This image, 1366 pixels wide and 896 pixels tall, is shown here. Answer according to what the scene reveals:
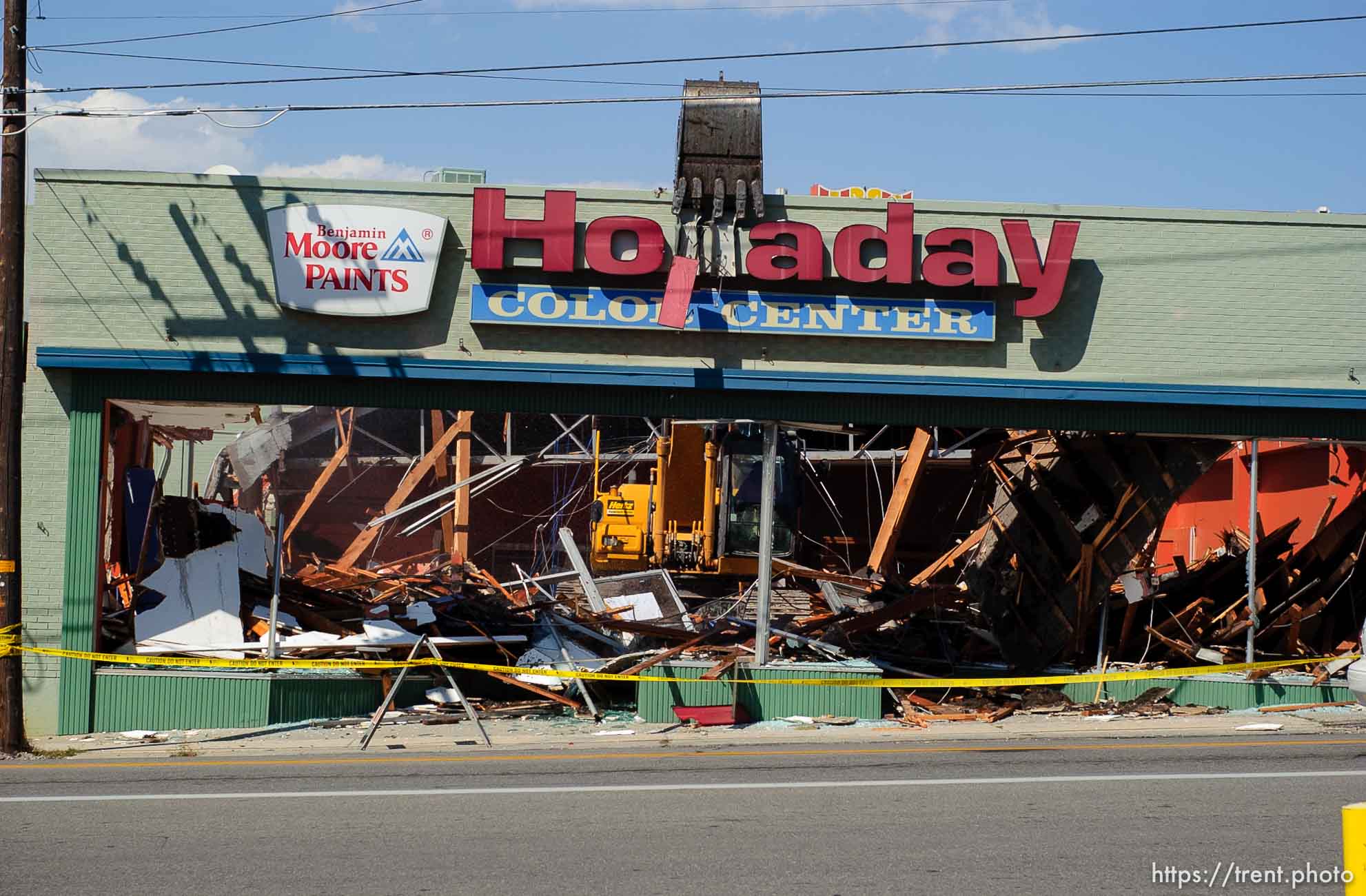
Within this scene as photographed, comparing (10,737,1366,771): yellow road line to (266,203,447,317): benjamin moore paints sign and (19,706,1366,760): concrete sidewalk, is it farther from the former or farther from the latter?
(266,203,447,317): benjamin moore paints sign

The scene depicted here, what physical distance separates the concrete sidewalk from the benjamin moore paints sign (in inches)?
181

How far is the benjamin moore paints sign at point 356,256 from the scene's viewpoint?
14.4 meters

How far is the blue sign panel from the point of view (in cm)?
1459

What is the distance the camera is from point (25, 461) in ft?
46.3

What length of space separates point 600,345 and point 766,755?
5.11m

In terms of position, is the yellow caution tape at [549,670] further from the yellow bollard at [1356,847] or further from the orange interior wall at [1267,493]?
the yellow bollard at [1356,847]

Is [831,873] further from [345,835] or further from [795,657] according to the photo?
[795,657]

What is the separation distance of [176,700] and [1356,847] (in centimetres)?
1222

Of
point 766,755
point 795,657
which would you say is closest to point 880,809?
point 766,755

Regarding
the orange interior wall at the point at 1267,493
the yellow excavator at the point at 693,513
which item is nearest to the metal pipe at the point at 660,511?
the yellow excavator at the point at 693,513

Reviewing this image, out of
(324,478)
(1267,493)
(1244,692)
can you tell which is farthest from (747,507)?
(1244,692)

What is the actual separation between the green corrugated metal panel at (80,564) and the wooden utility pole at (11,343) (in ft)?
4.59

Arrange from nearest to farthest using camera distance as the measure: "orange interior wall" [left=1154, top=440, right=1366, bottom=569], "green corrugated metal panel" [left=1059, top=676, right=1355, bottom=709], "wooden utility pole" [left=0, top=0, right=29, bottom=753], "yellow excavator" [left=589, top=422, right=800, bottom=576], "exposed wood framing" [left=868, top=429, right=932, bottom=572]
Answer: "wooden utility pole" [left=0, top=0, right=29, bottom=753], "green corrugated metal panel" [left=1059, top=676, right=1355, bottom=709], "orange interior wall" [left=1154, top=440, right=1366, bottom=569], "yellow excavator" [left=589, top=422, right=800, bottom=576], "exposed wood framing" [left=868, top=429, right=932, bottom=572]

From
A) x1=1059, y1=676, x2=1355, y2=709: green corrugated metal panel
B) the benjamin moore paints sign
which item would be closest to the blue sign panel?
the benjamin moore paints sign
